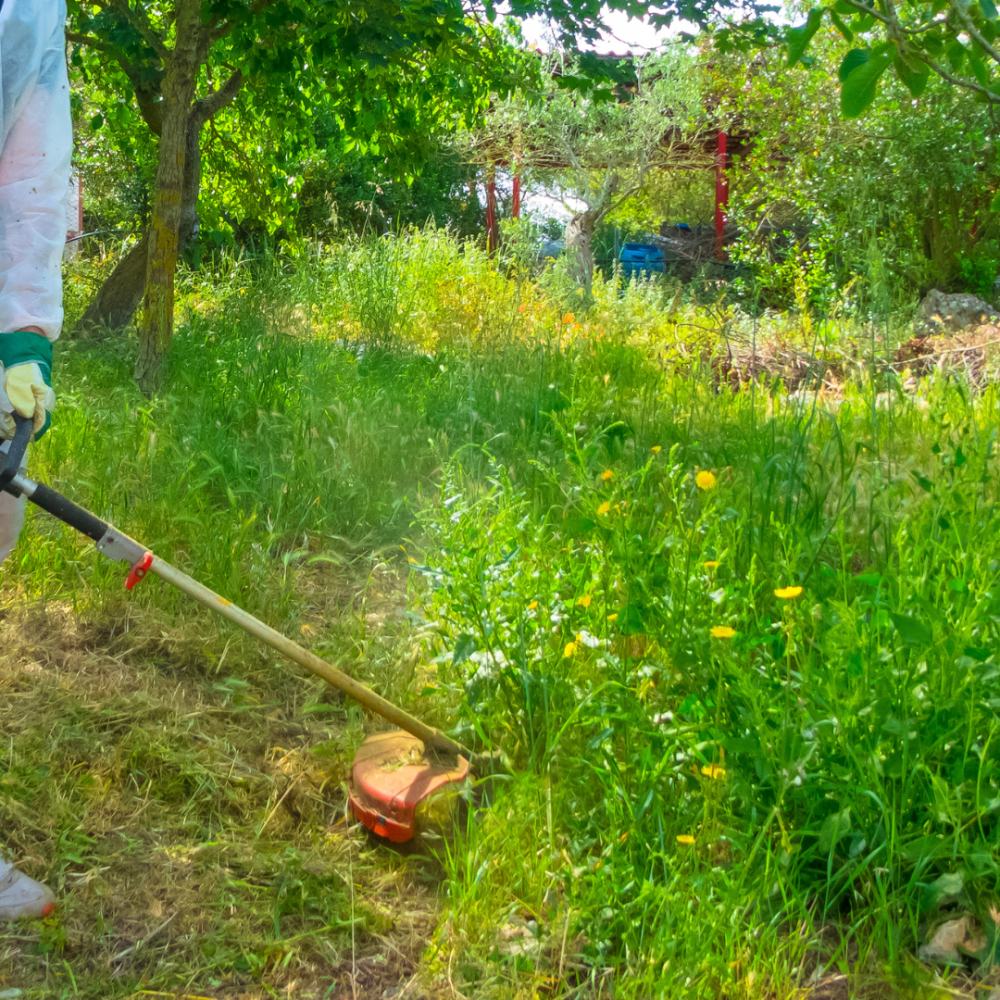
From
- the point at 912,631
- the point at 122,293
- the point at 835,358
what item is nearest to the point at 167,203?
the point at 122,293

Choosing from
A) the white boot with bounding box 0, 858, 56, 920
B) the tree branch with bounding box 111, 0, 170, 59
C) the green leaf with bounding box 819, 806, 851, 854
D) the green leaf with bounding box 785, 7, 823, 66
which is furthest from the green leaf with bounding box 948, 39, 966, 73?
the tree branch with bounding box 111, 0, 170, 59

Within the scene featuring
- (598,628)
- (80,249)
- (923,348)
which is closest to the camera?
(598,628)

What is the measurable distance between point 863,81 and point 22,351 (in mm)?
1656

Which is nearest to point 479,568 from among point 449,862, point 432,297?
point 449,862

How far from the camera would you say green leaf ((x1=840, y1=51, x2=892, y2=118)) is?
1.40m

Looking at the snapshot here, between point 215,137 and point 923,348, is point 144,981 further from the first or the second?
point 215,137

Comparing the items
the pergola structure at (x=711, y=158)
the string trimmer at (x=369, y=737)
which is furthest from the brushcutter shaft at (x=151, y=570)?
the pergola structure at (x=711, y=158)

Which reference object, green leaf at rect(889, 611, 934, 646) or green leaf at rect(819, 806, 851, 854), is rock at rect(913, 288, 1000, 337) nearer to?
green leaf at rect(889, 611, 934, 646)

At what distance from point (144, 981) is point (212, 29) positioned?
15.4 ft

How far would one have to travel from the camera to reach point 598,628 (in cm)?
203

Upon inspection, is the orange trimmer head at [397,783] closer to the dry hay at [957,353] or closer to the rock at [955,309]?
the dry hay at [957,353]

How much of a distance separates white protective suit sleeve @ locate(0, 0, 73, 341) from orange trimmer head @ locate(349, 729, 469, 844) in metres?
1.18

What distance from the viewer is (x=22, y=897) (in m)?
1.73

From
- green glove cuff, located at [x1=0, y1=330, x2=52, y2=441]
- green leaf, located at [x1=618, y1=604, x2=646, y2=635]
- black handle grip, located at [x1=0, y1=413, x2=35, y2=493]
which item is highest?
green glove cuff, located at [x1=0, y1=330, x2=52, y2=441]
